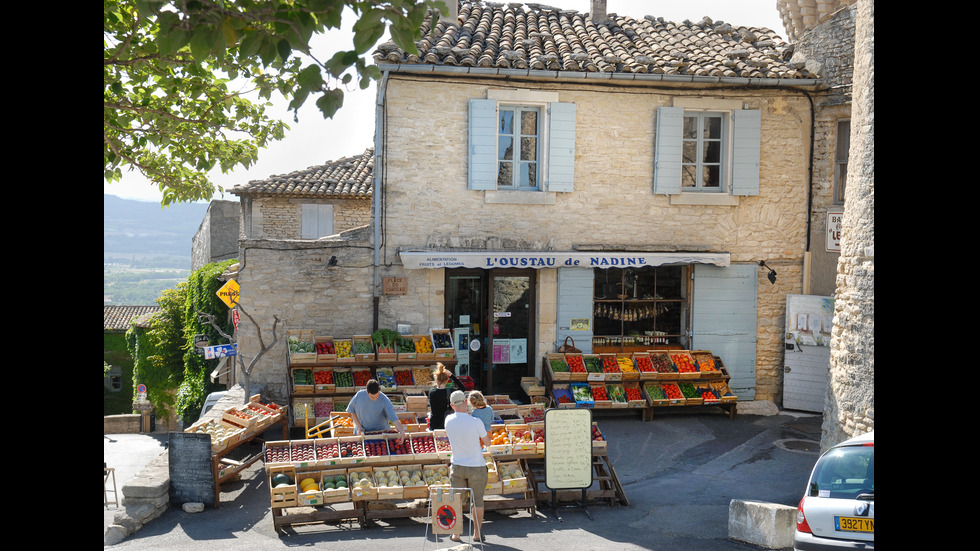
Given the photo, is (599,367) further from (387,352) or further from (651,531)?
(651,531)

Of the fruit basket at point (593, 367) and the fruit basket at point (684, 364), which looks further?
the fruit basket at point (684, 364)

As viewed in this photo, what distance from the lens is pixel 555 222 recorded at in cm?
1243

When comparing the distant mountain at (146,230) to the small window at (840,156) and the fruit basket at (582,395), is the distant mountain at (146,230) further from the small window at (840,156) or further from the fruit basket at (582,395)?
the small window at (840,156)

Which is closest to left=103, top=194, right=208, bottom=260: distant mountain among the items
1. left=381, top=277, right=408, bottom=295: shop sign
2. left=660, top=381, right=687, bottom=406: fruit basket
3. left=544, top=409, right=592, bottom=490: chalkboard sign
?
left=381, top=277, right=408, bottom=295: shop sign

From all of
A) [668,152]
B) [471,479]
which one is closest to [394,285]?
[668,152]

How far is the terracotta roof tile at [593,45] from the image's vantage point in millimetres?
12008

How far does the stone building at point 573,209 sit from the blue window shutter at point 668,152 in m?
0.02

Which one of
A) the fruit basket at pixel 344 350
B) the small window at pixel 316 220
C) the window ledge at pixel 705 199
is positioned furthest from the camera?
the small window at pixel 316 220

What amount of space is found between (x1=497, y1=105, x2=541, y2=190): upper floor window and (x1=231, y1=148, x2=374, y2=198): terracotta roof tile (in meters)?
7.73

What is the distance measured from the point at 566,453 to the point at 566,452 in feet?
0.03

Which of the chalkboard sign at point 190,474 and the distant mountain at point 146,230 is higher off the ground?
the distant mountain at point 146,230

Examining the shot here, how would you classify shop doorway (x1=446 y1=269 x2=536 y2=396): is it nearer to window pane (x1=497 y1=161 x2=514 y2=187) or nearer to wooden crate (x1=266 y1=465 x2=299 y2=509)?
window pane (x1=497 y1=161 x2=514 y2=187)

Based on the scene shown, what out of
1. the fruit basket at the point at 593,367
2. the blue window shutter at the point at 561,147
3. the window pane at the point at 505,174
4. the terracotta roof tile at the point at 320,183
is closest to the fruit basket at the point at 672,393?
the fruit basket at the point at 593,367

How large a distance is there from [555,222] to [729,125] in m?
3.33
